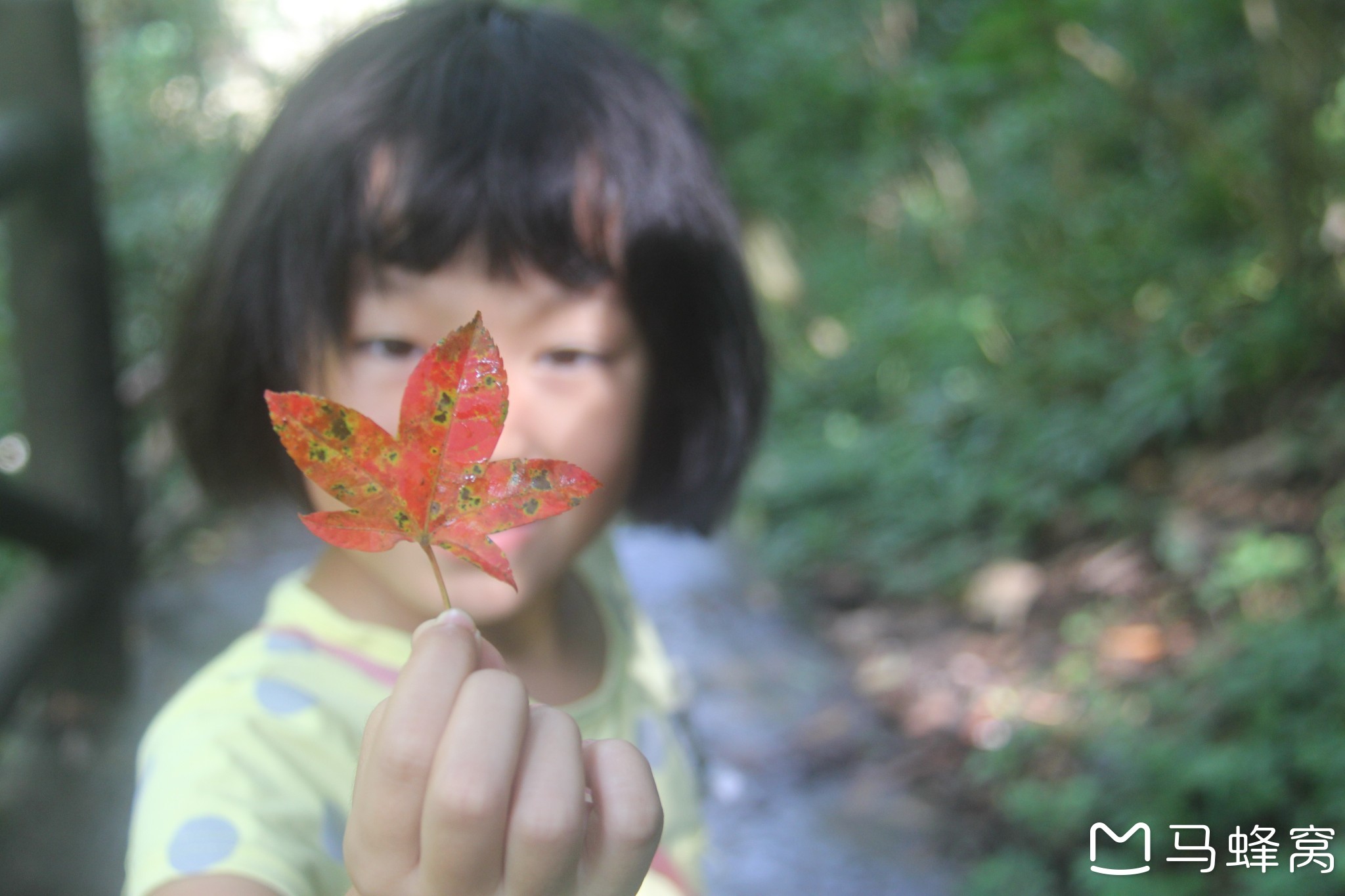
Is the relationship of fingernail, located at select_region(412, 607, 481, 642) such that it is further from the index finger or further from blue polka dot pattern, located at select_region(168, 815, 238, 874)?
blue polka dot pattern, located at select_region(168, 815, 238, 874)

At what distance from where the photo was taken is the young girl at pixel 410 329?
60 centimetres

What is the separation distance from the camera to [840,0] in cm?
343

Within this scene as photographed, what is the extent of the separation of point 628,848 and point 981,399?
2589 mm

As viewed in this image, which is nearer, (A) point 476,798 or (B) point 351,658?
(A) point 476,798

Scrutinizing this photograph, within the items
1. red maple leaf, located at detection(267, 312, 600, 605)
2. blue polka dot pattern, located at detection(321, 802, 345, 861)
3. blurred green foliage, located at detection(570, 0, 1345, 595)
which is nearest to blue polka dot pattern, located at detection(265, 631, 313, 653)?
blue polka dot pattern, located at detection(321, 802, 345, 861)

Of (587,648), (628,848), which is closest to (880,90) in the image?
(587,648)

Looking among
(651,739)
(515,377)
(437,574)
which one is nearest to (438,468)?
(437,574)

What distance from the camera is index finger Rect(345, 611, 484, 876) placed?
33 cm

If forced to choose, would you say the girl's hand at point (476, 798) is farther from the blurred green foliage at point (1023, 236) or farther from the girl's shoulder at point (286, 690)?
the blurred green foliage at point (1023, 236)

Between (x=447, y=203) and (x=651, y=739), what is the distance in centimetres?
52

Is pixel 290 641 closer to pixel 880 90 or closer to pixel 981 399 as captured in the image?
pixel 981 399

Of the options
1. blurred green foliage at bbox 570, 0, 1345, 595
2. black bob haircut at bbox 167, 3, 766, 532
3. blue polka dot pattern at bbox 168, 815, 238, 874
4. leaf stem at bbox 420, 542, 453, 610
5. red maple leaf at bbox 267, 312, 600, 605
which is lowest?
blue polka dot pattern at bbox 168, 815, 238, 874

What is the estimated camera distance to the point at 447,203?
643mm

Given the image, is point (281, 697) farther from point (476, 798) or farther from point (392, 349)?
point (476, 798)
